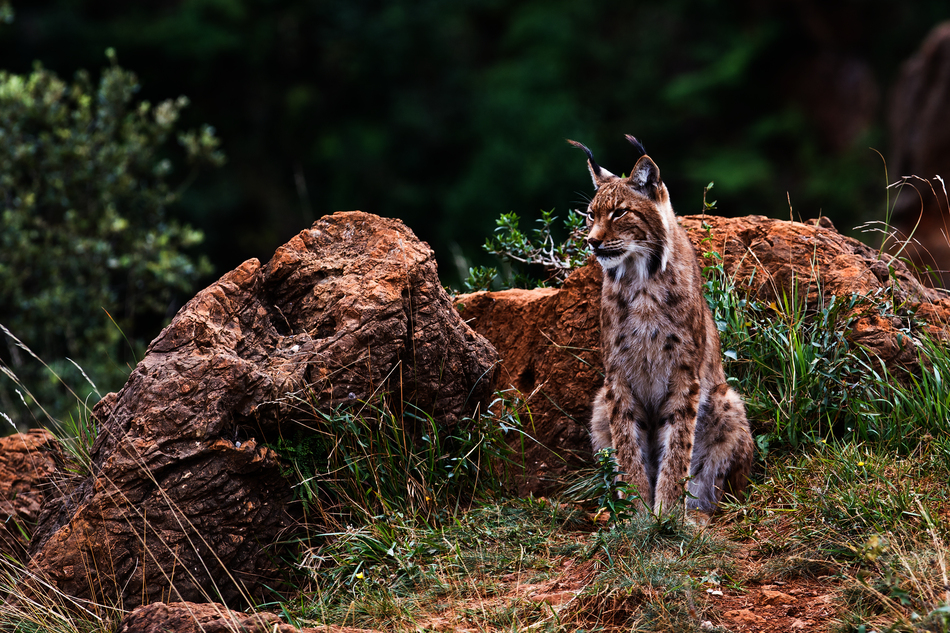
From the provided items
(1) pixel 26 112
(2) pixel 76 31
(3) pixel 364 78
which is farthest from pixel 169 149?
(1) pixel 26 112

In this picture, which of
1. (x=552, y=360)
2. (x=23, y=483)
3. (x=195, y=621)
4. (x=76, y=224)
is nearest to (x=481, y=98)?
(x=76, y=224)

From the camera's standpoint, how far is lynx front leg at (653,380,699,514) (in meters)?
4.61

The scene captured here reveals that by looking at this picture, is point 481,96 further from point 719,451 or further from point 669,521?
point 669,521

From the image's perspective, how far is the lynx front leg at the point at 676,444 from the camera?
15.1 feet

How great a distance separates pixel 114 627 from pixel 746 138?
56.7 ft

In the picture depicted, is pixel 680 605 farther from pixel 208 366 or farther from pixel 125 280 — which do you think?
pixel 125 280

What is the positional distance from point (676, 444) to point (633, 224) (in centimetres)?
117

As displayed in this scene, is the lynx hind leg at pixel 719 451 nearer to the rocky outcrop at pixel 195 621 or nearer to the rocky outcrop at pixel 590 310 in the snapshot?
the rocky outcrop at pixel 590 310

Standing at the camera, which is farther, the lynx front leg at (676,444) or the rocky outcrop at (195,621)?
the lynx front leg at (676,444)

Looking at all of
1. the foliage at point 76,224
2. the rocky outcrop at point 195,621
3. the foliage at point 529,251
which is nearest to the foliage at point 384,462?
the rocky outcrop at point 195,621

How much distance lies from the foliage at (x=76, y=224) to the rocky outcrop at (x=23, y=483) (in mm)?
3441

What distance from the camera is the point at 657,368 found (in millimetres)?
4719

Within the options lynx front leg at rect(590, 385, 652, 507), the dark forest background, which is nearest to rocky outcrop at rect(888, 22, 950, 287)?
the dark forest background

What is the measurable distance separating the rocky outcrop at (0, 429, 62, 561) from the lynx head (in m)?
3.08
